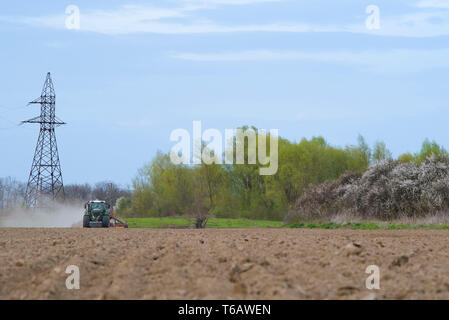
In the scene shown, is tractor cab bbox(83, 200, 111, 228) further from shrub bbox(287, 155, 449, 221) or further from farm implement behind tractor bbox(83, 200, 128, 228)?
shrub bbox(287, 155, 449, 221)

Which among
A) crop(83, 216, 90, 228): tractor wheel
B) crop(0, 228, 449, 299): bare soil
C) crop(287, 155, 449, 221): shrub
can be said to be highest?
crop(287, 155, 449, 221): shrub

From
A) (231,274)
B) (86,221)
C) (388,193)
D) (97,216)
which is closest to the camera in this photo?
(231,274)

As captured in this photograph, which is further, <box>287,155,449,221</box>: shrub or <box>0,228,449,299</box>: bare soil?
<box>287,155,449,221</box>: shrub

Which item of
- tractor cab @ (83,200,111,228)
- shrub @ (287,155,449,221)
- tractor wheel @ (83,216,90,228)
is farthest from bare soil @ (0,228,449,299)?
tractor wheel @ (83,216,90,228)

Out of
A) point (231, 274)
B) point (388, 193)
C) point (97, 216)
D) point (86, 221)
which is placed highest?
point (388, 193)

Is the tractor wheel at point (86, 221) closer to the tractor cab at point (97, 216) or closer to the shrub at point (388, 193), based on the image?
the tractor cab at point (97, 216)

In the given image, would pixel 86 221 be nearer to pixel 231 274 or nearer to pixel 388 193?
pixel 388 193

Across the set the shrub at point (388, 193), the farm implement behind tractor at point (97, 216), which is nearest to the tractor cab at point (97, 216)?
the farm implement behind tractor at point (97, 216)

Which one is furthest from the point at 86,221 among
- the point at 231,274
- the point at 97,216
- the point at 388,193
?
the point at 231,274

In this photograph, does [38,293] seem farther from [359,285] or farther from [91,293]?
[359,285]

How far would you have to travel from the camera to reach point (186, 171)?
206 ft

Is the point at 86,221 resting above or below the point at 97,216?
below

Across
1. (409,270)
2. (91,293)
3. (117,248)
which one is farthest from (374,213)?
(91,293)

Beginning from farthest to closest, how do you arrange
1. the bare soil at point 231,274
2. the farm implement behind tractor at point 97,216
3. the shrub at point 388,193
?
the farm implement behind tractor at point 97,216, the shrub at point 388,193, the bare soil at point 231,274
